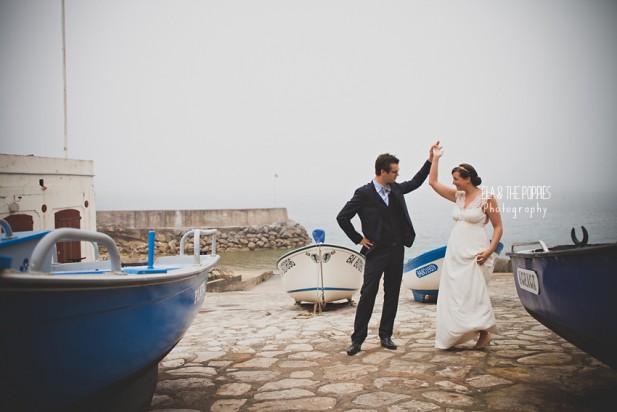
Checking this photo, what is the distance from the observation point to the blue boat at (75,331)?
7.52ft

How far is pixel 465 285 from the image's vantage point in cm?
539

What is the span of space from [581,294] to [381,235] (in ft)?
7.71

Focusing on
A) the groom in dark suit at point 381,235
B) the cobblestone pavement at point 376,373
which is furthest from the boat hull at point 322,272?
the groom in dark suit at point 381,235

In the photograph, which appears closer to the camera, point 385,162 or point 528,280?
point 528,280

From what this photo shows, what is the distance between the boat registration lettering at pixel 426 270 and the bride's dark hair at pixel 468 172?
385 centimetres

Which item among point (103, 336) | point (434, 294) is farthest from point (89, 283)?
point (434, 294)

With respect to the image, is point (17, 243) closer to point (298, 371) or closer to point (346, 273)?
point (298, 371)

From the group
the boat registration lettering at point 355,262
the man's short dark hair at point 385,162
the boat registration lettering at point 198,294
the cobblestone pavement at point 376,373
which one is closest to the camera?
the cobblestone pavement at point 376,373

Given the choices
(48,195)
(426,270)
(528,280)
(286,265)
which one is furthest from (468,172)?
(48,195)

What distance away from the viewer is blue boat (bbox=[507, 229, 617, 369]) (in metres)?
3.15

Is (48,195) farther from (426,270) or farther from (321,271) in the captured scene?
(426,270)

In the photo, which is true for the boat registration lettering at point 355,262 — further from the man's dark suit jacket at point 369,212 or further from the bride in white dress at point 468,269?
the bride in white dress at point 468,269

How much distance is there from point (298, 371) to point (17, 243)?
2.64 m

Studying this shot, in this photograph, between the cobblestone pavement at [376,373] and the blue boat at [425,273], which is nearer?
the cobblestone pavement at [376,373]
